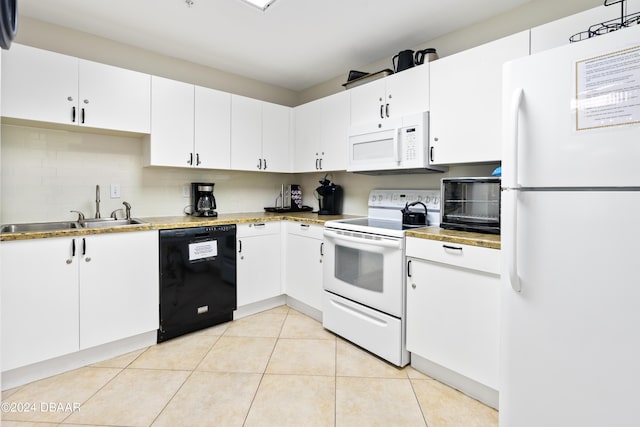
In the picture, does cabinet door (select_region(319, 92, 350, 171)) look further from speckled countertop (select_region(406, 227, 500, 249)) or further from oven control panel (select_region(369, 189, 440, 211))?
speckled countertop (select_region(406, 227, 500, 249))

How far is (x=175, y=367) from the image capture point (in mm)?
2051

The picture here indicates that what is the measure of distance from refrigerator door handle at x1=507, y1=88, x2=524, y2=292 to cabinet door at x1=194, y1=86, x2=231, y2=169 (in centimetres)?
242

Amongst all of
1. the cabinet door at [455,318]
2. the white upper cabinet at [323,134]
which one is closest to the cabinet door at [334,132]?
the white upper cabinet at [323,134]

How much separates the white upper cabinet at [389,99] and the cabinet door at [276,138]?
3.05ft

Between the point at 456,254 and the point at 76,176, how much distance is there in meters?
2.86

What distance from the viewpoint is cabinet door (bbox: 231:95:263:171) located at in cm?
304

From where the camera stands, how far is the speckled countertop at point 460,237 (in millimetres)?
1622

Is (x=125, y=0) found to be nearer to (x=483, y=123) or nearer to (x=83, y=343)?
(x=83, y=343)

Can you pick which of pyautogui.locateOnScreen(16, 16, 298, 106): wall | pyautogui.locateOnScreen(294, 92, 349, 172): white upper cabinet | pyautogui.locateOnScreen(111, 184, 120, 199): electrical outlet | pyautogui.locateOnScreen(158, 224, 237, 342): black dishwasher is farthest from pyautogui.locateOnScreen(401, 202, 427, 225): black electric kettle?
pyautogui.locateOnScreen(111, 184, 120, 199): electrical outlet

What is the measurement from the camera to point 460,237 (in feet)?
5.73

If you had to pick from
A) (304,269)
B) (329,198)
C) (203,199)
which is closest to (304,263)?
(304,269)

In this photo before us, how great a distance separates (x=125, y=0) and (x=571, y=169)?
108 inches

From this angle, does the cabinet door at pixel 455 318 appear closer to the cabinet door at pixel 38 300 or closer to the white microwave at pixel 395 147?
the white microwave at pixel 395 147

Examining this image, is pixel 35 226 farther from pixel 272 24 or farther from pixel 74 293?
pixel 272 24
